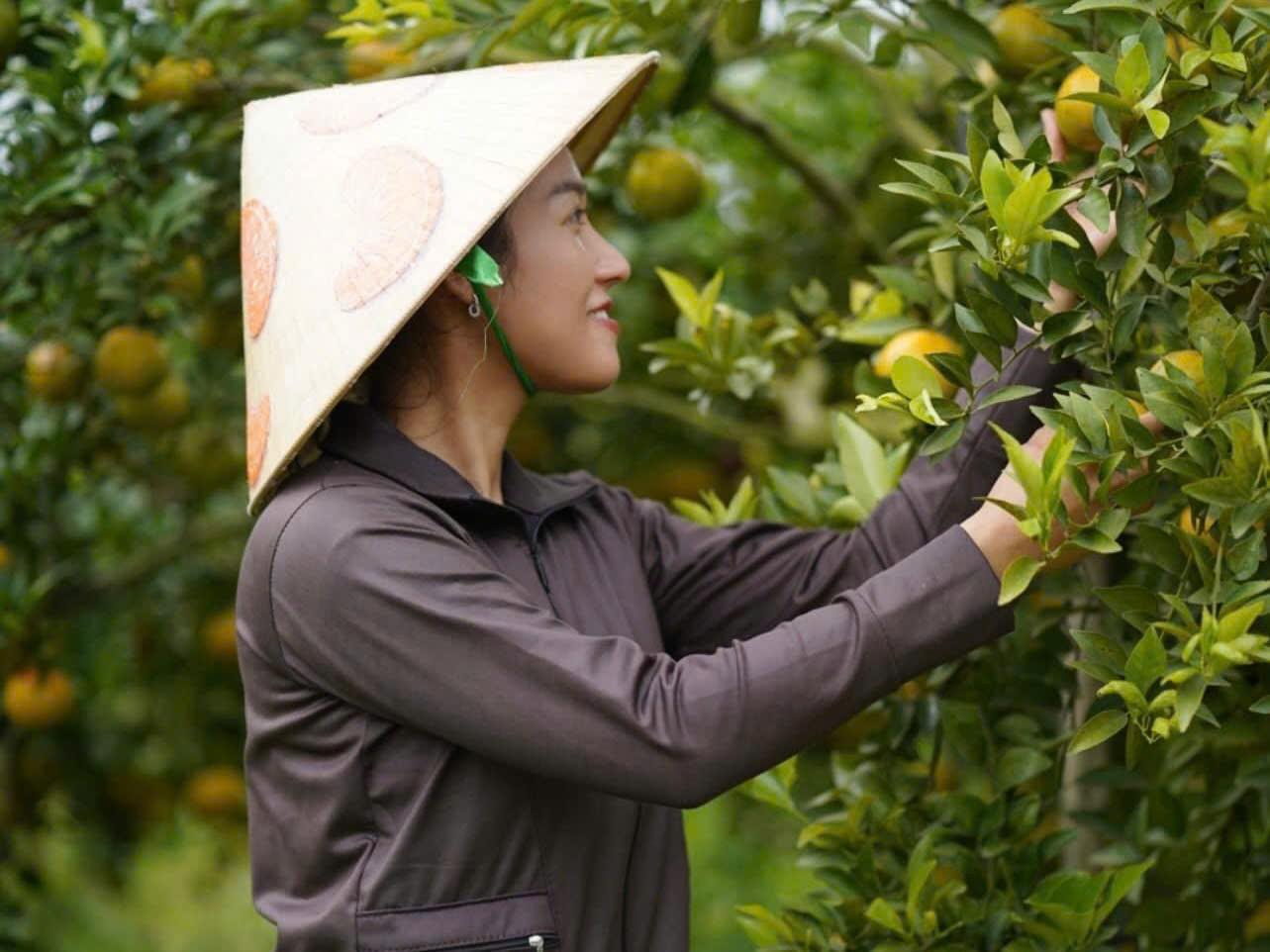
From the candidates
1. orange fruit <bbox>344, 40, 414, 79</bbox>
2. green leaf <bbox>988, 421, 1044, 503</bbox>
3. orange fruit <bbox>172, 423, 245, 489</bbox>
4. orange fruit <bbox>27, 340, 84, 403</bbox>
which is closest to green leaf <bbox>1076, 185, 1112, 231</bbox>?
green leaf <bbox>988, 421, 1044, 503</bbox>

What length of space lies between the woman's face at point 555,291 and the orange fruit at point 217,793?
1.97 meters

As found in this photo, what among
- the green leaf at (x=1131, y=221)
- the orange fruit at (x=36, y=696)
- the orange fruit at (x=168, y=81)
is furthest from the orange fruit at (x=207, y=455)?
the green leaf at (x=1131, y=221)

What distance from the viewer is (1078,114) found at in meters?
1.77

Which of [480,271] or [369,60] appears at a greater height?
[480,271]

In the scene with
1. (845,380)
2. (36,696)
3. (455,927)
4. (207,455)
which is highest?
(455,927)

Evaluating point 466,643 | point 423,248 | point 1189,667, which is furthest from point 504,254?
point 1189,667

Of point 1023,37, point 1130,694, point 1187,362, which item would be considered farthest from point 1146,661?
point 1023,37

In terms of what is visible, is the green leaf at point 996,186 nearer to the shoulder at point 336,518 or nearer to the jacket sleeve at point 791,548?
the jacket sleeve at point 791,548

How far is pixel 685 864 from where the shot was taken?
1.94m

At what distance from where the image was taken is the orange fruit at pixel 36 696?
10.1 feet

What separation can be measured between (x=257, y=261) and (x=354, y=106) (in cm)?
18

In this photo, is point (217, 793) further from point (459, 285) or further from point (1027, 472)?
point (1027, 472)

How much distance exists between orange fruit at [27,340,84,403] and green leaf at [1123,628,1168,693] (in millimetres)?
1912

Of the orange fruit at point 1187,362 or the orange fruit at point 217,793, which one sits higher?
the orange fruit at point 1187,362
